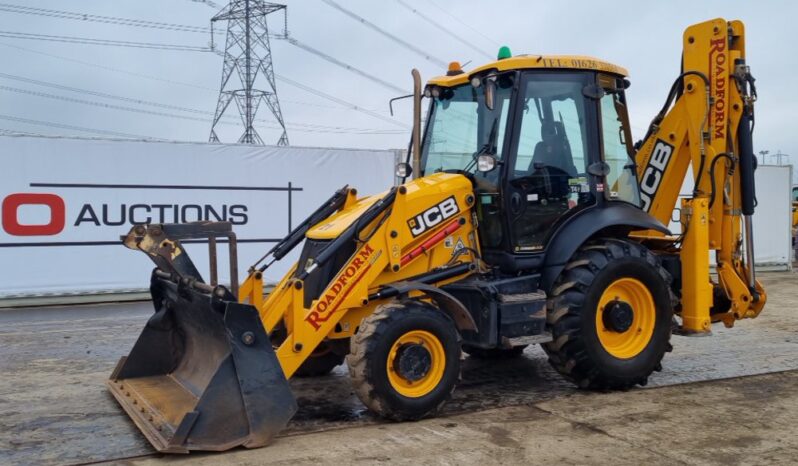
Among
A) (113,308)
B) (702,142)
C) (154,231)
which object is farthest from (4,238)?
(702,142)

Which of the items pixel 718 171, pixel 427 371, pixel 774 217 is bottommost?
pixel 427 371

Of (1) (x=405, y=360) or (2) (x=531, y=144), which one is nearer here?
(1) (x=405, y=360)

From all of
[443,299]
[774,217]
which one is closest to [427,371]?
[443,299]

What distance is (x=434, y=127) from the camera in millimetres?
6918

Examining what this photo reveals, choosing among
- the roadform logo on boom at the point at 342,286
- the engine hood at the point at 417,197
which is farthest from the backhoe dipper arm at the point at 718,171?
the roadform logo on boom at the point at 342,286

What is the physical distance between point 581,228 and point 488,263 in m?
0.82

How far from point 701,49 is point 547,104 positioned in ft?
6.06

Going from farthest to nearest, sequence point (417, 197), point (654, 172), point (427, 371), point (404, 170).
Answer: point (654, 172), point (404, 170), point (417, 197), point (427, 371)

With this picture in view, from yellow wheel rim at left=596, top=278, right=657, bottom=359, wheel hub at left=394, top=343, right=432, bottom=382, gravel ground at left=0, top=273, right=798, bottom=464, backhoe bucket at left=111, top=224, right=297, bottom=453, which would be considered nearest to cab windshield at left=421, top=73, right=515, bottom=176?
yellow wheel rim at left=596, top=278, right=657, bottom=359

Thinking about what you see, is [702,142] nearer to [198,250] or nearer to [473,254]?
[473,254]

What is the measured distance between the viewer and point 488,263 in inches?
250

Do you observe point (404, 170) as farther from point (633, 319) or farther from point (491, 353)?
point (633, 319)

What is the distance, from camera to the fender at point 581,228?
20.3 feet

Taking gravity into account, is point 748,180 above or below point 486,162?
below
